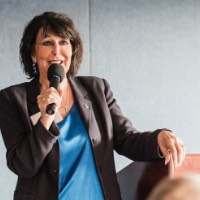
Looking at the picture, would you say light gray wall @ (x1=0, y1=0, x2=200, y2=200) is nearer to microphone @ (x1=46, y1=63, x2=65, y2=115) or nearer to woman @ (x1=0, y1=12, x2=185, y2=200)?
woman @ (x1=0, y1=12, x2=185, y2=200)

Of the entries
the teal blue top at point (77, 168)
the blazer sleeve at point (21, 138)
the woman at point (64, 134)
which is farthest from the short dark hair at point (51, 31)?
the teal blue top at point (77, 168)

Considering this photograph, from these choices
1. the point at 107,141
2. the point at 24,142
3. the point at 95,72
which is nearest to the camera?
the point at 24,142

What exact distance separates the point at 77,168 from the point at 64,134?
130 mm

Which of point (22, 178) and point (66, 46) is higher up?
point (66, 46)

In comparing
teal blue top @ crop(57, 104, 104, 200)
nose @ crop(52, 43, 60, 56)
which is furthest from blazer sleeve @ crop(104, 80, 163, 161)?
nose @ crop(52, 43, 60, 56)

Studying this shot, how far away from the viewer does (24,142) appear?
142 centimetres

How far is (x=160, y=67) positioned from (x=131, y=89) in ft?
0.86

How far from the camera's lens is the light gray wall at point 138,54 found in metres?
2.98

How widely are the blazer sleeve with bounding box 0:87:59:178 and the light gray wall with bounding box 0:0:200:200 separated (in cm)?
149

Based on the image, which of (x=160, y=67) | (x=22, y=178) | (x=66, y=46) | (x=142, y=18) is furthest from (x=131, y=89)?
(x=22, y=178)

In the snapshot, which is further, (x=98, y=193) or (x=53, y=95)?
(x=98, y=193)

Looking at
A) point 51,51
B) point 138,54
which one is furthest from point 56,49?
point 138,54

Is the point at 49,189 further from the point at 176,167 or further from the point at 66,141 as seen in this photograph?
A: the point at 176,167

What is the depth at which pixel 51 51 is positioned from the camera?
1567mm
